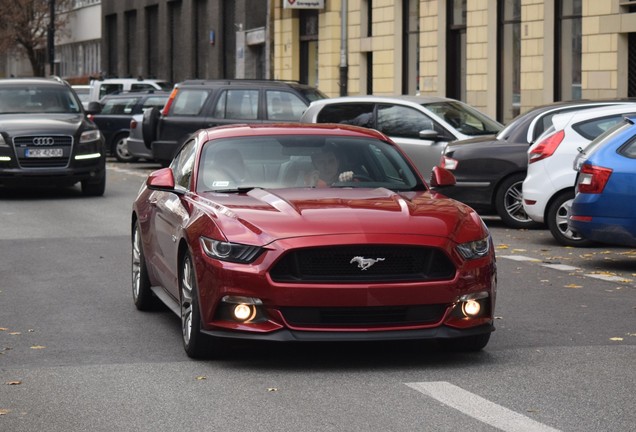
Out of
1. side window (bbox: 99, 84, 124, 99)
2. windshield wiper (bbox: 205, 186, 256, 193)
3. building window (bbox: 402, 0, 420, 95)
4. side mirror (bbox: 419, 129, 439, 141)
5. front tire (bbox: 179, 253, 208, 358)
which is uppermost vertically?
building window (bbox: 402, 0, 420, 95)

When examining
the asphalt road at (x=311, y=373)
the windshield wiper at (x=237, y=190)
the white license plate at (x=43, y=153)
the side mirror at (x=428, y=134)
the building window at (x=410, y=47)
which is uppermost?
the building window at (x=410, y=47)

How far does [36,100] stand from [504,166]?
883 cm

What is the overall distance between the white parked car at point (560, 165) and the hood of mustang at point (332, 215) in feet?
24.2

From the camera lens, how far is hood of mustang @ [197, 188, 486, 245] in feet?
27.2

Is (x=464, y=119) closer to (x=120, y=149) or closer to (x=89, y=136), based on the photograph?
(x=89, y=136)

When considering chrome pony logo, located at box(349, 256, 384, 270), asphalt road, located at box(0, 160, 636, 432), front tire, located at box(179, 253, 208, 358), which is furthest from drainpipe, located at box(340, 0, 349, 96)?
chrome pony logo, located at box(349, 256, 384, 270)

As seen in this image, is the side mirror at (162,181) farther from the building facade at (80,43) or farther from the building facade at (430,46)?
the building facade at (80,43)

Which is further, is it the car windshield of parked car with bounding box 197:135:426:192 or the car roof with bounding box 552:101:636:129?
the car roof with bounding box 552:101:636:129

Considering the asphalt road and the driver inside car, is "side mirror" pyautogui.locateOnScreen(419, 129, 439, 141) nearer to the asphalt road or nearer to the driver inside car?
the asphalt road

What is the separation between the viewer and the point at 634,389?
765 cm

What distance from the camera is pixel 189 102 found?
27672 mm

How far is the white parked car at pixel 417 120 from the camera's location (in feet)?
67.6

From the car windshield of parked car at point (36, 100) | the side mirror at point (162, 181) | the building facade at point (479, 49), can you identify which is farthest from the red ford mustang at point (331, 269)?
the building facade at point (479, 49)

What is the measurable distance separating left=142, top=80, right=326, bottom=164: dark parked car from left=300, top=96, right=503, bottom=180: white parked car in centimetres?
406
